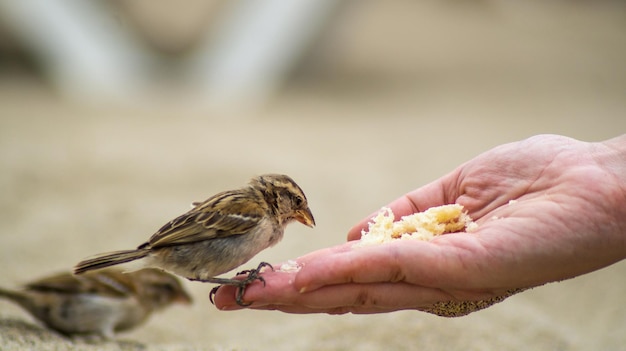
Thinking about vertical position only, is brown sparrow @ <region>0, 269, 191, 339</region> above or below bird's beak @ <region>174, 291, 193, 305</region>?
above

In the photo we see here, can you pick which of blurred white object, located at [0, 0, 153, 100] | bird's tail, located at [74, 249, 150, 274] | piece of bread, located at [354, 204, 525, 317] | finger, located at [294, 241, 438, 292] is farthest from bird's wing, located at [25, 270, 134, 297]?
blurred white object, located at [0, 0, 153, 100]

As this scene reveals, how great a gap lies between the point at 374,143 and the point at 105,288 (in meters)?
5.66

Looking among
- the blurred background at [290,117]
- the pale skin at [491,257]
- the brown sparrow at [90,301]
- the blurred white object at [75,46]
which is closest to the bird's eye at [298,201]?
the pale skin at [491,257]

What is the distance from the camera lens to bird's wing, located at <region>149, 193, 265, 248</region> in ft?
10.7

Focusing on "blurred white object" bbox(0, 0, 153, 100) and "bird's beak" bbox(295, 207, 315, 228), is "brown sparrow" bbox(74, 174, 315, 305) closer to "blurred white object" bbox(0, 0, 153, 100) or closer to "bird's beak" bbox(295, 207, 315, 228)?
"bird's beak" bbox(295, 207, 315, 228)

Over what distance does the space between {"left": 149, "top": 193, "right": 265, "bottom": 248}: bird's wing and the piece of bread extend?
0.58 metres

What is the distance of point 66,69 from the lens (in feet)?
37.6

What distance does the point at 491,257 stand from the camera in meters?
2.77

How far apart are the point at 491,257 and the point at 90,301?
2.69 m

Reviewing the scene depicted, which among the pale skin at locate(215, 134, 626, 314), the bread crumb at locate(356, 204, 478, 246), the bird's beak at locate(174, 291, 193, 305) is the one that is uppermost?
the bird's beak at locate(174, 291, 193, 305)

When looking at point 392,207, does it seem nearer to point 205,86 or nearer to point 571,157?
point 571,157

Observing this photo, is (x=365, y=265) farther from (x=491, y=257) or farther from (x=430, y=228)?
(x=430, y=228)

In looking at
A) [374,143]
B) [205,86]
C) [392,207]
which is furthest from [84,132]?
[392,207]

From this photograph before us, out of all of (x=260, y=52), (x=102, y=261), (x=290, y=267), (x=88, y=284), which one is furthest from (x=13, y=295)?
(x=260, y=52)
